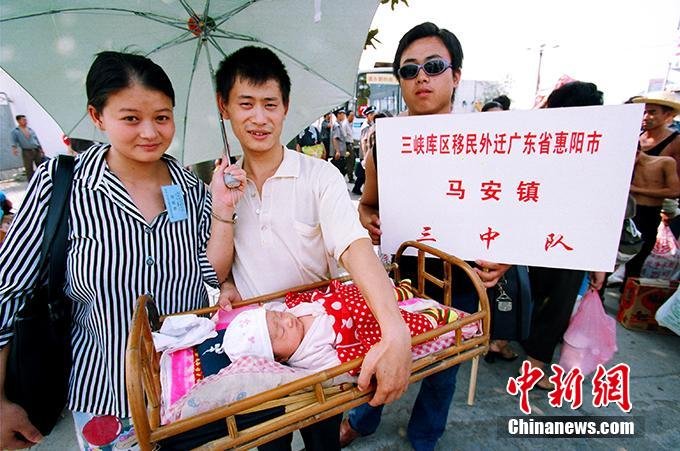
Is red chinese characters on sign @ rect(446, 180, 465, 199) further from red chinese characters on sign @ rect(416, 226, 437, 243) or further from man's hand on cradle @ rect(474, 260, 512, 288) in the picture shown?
man's hand on cradle @ rect(474, 260, 512, 288)

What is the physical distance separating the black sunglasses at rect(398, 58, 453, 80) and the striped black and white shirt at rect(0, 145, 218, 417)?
1.27 m

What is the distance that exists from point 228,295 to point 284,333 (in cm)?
32

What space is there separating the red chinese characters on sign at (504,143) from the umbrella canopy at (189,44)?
0.74 m

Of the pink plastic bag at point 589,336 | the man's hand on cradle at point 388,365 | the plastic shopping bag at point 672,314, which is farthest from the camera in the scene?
the plastic shopping bag at point 672,314

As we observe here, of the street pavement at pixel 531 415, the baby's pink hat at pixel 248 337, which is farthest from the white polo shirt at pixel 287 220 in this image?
the street pavement at pixel 531 415

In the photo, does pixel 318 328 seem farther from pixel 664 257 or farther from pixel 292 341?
pixel 664 257

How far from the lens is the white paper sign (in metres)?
1.42

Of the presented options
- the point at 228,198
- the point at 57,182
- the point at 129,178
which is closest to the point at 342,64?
the point at 228,198

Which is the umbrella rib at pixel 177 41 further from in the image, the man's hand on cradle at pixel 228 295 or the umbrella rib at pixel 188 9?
the man's hand on cradle at pixel 228 295

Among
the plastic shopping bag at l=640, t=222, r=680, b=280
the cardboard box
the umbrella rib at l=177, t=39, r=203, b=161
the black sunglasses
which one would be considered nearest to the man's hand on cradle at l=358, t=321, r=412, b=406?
the black sunglasses

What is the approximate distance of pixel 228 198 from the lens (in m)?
1.38

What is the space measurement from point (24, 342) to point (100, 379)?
268 millimetres

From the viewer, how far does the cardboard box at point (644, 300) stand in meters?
3.27

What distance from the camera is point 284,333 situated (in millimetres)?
1385
